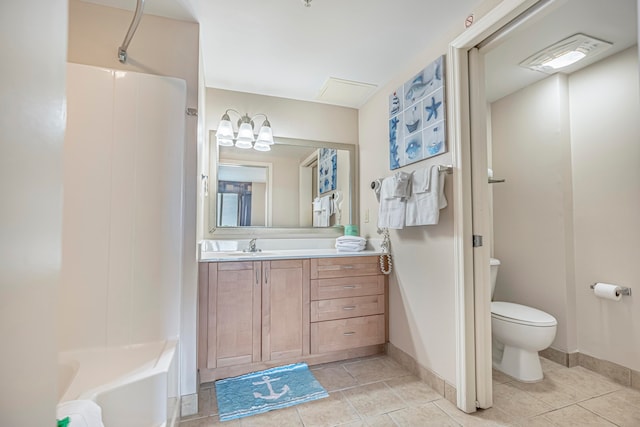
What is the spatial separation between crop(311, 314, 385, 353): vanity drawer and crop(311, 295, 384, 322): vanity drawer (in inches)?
1.4

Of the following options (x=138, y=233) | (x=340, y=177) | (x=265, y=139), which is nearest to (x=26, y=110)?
(x=138, y=233)

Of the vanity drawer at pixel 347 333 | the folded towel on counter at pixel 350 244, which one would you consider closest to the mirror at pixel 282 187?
the folded towel on counter at pixel 350 244

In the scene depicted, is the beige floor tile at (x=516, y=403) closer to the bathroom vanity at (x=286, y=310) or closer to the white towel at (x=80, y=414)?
the bathroom vanity at (x=286, y=310)

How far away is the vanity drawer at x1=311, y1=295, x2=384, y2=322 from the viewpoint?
6.98 ft

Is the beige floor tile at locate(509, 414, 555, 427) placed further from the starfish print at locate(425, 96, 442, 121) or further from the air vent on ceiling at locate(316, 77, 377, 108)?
the air vent on ceiling at locate(316, 77, 377, 108)

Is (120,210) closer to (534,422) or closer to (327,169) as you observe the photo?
(327,169)

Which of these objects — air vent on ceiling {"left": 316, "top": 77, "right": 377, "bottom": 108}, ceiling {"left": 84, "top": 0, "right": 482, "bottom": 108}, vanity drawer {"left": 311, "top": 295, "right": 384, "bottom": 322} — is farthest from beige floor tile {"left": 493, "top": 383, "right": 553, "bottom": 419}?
air vent on ceiling {"left": 316, "top": 77, "right": 377, "bottom": 108}

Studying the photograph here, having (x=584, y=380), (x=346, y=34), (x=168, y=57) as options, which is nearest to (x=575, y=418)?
(x=584, y=380)

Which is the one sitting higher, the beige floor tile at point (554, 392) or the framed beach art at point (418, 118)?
the framed beach art at point (418, 118)

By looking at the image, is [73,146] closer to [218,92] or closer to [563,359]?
[218,92]

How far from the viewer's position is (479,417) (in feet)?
5.16

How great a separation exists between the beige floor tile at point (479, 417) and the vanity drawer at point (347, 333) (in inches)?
26.2

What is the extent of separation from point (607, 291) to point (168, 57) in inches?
125

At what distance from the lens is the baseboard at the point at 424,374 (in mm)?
1724
